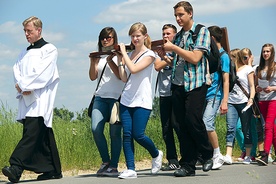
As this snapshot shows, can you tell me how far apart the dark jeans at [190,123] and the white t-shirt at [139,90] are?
33 cm

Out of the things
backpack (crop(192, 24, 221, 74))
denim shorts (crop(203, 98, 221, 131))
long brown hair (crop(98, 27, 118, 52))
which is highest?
long brown hair (crop(98, 27, 118, 52))

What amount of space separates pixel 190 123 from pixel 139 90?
0.76 meters

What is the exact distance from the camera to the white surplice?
888cm

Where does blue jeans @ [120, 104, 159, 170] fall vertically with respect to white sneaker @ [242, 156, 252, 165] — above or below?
above

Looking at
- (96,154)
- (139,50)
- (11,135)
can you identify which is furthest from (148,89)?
(11,135)

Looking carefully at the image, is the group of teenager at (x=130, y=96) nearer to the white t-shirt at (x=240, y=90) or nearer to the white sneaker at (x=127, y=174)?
the white sneaker at (x=127, y=174)

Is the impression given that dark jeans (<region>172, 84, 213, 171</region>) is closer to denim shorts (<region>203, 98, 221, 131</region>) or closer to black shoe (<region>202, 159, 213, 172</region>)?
black shoe (<region>202, 159, 213, 172</region>)

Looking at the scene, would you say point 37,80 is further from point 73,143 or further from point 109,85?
point 73,143

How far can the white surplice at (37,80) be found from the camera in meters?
8.88

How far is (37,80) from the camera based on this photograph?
8.90 metres

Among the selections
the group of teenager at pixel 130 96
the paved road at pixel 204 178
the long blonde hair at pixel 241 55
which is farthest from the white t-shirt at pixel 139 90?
the long blonde hair at pixel 241 55

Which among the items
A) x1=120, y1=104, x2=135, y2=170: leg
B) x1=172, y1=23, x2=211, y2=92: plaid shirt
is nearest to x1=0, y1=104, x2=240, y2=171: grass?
x1=120, y1=104, x2=135, y2=170: leg

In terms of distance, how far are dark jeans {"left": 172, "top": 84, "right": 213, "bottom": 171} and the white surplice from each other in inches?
63.0

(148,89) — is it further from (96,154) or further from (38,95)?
(96,154)
